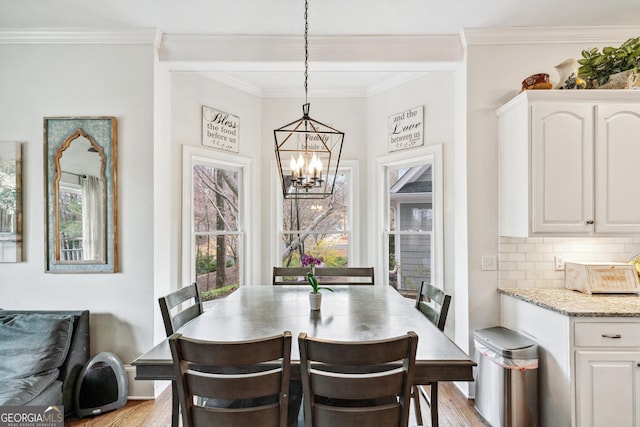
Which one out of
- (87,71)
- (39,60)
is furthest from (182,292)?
(39,60)

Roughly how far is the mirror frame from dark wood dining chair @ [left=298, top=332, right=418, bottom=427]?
6.90ft

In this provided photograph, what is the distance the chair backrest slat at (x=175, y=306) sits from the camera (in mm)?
1845

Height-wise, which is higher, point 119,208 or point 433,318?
point 119,208

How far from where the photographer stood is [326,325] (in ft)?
5.75

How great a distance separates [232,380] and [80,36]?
115 inches

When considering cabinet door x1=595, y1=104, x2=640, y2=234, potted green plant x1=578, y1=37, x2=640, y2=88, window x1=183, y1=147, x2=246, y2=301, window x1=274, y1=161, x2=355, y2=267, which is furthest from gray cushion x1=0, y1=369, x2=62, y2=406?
potted green plant x1=578, y1=37, x2=640, y2=88

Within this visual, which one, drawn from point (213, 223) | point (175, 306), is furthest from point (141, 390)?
point (213, 223)

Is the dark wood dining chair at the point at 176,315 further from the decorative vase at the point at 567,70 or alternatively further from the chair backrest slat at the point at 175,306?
the decorative vase at the point at 567,70

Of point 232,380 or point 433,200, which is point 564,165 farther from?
point 232,380

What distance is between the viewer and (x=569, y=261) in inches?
99.1

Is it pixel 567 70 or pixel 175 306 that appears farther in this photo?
pixel 567 70

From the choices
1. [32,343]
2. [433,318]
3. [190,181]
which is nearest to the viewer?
[433,318]

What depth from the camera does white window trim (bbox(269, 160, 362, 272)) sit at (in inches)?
145

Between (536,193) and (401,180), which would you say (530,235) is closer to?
(536,193)
